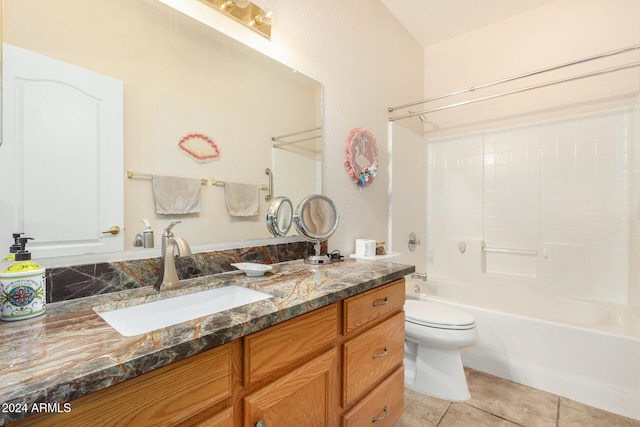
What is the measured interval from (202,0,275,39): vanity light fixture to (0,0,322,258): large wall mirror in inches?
4.1

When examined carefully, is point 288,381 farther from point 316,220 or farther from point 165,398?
point 316,220

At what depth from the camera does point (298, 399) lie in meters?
0.84

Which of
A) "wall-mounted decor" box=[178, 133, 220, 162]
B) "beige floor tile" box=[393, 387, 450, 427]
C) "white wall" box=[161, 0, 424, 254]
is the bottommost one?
"beige floor tile" box=[393, 387, 450, 427]

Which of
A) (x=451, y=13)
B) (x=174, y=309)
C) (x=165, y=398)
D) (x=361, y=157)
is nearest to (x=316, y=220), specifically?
(x=361, y=157)

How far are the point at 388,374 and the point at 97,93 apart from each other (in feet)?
4.85

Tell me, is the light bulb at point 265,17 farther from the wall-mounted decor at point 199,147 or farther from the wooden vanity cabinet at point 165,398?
the wooden vanity cabinet at point 165,398

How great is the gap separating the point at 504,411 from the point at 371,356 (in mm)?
1046

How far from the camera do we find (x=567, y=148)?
2.34 meters

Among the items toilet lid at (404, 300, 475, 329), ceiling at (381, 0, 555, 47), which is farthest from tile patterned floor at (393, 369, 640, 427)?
ceiling at (381, 0, 555, 47)

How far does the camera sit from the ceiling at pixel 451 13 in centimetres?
232

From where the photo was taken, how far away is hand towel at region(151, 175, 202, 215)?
1055 mm

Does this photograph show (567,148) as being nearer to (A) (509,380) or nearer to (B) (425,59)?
(B) (425,59)

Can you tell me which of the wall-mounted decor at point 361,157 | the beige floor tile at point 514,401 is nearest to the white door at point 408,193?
the wall-mounted decor at point 361,157

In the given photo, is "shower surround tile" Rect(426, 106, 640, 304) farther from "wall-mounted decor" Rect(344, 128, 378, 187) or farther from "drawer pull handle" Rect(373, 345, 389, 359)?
"drawer pull handle" Rect(373, 345, 389, 359)
